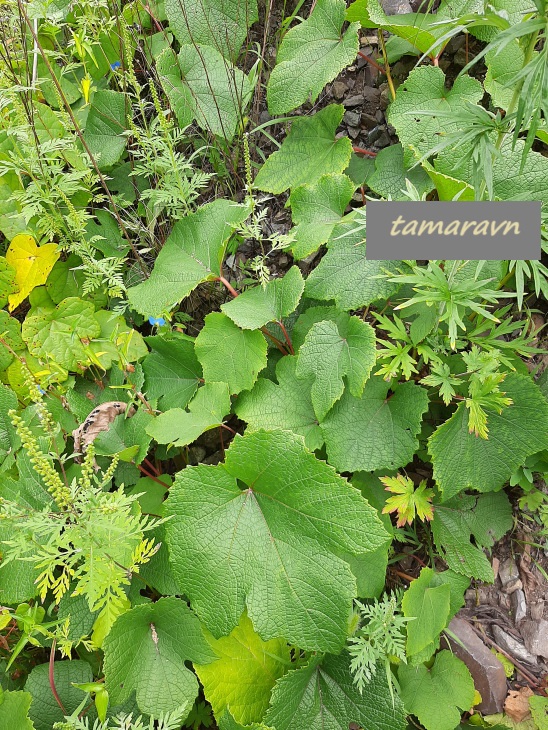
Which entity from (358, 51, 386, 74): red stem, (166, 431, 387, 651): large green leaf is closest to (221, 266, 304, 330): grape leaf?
(166, 431, 387, 651): large green leaf

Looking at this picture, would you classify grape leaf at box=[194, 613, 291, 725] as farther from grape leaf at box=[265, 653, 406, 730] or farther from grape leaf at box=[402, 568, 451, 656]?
grape leaf at box=[402, 568, 451, 656]

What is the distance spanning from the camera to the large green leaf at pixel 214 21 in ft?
7.50

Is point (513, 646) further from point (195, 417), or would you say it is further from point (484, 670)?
point (195, 417)

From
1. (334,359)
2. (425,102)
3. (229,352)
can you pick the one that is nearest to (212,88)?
(425,102)

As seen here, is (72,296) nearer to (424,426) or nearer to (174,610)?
(174,610)

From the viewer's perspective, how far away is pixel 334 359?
172 centimetres

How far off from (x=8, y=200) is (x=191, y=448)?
125cm

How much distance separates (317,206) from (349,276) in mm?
345

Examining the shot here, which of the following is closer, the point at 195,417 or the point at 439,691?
the point at 439,691

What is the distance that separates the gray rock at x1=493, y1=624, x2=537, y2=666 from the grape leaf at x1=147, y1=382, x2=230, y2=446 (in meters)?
1.24

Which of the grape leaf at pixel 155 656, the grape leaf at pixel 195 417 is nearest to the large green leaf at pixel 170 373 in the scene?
the grape leaf at pixel 195 417

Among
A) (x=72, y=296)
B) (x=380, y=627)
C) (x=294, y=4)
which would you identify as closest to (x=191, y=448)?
(x=72, y=296)

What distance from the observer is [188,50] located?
2.23m

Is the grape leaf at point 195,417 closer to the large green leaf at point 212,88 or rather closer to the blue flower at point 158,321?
Result: the blue flower at point 158,321
